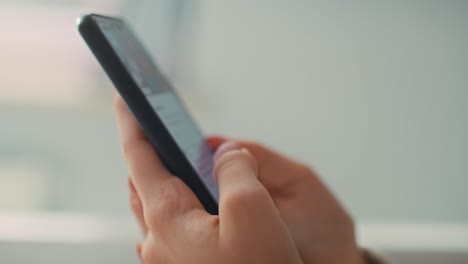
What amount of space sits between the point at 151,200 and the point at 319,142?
62 centimetres

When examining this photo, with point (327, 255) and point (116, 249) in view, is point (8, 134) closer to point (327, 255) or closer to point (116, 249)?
point (116, 249)

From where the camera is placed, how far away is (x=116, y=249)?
734mm

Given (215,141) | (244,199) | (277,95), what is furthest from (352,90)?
(244,199)

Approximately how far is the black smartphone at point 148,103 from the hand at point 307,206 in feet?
0.28

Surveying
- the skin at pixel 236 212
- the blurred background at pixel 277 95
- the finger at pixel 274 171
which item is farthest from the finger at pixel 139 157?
the blurred background at pixel 277 95

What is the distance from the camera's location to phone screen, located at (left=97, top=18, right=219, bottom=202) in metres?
0.40

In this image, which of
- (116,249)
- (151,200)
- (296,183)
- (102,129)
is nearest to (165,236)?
(151,200)

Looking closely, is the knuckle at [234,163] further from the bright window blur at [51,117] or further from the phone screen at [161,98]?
the bright window blur at [51,117]

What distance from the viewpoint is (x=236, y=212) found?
12.1 inches

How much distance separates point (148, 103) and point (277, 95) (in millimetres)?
567

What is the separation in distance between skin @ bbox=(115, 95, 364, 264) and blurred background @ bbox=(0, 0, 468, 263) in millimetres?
394

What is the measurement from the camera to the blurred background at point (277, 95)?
90cm

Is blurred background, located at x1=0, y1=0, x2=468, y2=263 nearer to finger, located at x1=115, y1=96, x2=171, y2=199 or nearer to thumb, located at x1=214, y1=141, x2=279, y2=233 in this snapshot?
finger, located at x1=115, y1=96, x2=171, y2=199

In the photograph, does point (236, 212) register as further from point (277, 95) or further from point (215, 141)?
point (277, 95)
